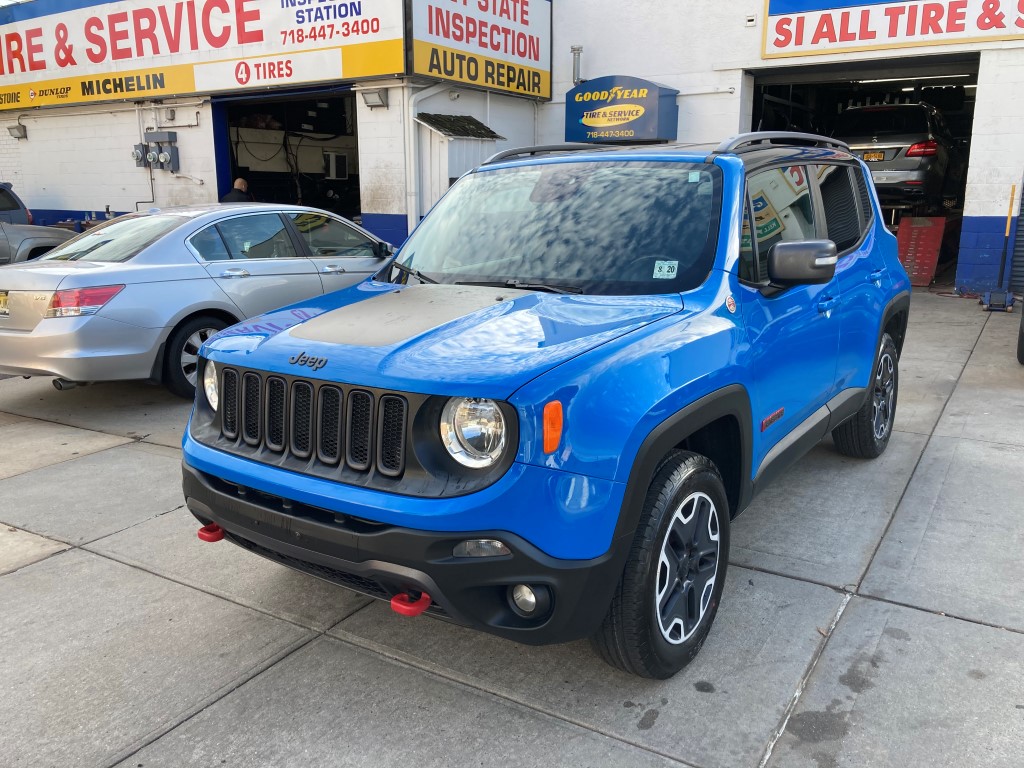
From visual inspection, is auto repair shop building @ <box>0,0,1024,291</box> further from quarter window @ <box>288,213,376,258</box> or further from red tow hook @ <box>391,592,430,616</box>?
red tow hook @ <box>391,592,430,616</box>

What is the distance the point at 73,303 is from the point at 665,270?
464 centimetres

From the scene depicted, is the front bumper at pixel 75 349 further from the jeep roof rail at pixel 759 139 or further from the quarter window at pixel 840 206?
the quarter window at pixel 840 206

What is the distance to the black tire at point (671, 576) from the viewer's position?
2.66 metres

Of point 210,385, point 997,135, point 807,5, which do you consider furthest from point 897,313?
point 807,5

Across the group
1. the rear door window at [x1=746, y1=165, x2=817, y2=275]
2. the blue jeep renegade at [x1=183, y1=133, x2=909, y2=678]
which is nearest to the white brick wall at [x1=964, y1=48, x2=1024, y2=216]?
the rear door window at [x1=746, y1=165, x2=817, y2=275]

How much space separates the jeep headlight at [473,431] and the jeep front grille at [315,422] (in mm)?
131

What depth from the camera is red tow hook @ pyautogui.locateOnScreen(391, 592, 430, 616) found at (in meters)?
2.53

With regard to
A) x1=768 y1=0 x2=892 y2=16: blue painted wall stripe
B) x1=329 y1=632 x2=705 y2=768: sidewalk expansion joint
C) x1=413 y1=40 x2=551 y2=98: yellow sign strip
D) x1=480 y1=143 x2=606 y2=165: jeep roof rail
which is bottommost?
x1=329 y1=632 x2=705 y2=768: sidewalk expansion joint

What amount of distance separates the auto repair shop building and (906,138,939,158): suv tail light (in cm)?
101

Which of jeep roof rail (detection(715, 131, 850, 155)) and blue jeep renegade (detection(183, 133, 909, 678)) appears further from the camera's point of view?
jeep roof rail (detection(715, 131, 850, 155))

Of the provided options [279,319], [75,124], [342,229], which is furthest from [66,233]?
[279,319]

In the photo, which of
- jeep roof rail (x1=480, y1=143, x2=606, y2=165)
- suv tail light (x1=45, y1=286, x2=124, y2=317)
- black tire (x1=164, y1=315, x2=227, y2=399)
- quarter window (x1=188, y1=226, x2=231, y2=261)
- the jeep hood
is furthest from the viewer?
quarter window (x1=188, y1=226, x2=231, y2=261)

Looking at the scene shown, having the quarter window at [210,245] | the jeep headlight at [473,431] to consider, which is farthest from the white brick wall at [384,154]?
the jeep headlight at [473,431]

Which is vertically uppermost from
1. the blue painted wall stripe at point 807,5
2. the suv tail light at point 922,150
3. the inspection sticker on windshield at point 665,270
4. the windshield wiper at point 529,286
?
the blue painted wall stripe at point 807,5
